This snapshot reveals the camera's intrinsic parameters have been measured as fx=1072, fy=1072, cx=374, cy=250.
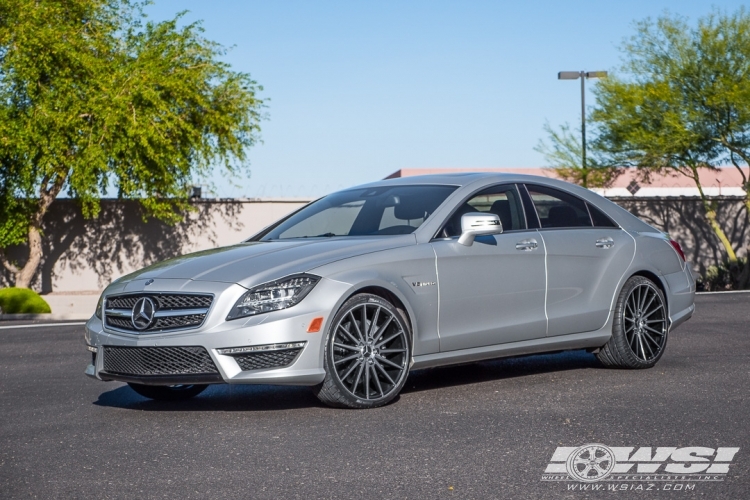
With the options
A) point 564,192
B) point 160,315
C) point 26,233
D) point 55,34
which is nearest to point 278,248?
point 160,315

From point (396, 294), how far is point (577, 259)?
1.94 m

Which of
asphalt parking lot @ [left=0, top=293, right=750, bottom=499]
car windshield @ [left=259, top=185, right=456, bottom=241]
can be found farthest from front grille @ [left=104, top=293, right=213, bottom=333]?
car windshield @ [left=259, top=185, right=456, bottom=241]

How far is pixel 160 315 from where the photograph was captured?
6875mm

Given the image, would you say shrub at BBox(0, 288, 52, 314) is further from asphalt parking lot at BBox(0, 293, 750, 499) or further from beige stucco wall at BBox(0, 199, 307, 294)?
asphalt parking lot at BBox(0, 293, 750, 499)

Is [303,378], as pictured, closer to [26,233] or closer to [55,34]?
[55,34]

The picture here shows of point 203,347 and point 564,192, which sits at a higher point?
point 564,192

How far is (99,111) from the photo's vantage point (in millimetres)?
23656

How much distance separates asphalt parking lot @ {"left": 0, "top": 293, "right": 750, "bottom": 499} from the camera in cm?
500

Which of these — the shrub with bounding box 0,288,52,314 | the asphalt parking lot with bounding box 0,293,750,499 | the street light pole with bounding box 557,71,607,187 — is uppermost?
the street light pole with bounding box 557,71,607,187

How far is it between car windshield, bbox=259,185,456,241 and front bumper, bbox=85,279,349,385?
1.14 metres

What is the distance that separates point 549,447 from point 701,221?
2712 centimetres

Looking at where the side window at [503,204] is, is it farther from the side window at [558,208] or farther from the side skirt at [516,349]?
the side skirt at [516,349]

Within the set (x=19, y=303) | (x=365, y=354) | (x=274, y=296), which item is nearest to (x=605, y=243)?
(x=365, y=354)

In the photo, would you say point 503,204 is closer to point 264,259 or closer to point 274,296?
point 264,259
